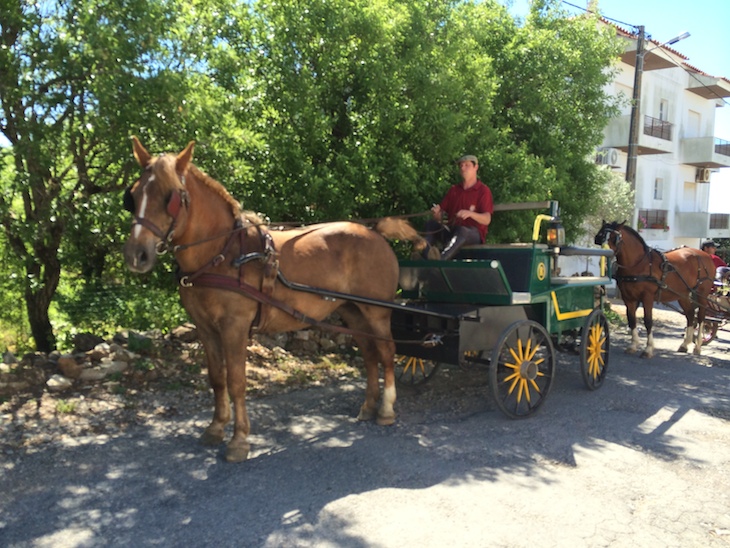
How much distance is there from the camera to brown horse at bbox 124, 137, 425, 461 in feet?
13.6

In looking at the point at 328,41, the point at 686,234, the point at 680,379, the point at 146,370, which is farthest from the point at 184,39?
the point at 686,234

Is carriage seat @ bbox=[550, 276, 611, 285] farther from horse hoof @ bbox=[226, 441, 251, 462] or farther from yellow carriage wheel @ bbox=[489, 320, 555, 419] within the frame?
horse hoof @ bbox=[226, 441, 251, 462]

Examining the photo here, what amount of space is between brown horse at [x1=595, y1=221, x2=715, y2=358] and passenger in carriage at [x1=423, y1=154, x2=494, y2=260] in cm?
386

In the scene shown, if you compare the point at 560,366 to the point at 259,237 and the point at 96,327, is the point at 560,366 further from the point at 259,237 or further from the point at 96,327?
the point at 96,327

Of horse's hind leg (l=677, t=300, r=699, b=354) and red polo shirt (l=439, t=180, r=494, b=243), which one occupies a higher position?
red polo shirt (l=439, t=180, r=494, b=243)

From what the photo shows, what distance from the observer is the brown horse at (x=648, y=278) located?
945 centimetres

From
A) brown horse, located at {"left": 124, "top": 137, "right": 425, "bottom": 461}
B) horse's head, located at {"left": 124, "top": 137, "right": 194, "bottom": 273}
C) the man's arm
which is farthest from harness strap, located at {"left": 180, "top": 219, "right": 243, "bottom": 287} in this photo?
the man's arm

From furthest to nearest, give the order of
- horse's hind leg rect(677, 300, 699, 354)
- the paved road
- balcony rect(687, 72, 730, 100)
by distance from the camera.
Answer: balcony rect(687, 72, 730, 100) → horse's hind leg rect(677, 300, 699, 354) → the paved road

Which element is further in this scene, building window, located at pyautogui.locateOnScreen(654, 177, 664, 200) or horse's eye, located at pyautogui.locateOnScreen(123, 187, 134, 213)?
building window, located at pyautogui.locateOnScreen(654, 177, 664, 200)

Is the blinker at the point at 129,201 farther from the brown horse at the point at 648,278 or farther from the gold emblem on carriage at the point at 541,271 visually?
the brown horse at the point at 648,278

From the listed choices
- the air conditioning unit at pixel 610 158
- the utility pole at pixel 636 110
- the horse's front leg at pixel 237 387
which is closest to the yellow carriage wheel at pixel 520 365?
the horse's front leg at pixel 237 387

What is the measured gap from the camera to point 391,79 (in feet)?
→ 24.4

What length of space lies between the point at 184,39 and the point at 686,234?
25938 millimetres

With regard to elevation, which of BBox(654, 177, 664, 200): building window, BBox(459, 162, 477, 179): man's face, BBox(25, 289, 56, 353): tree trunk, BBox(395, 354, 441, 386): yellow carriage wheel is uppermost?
BBox(654, 177, 664, 200): building window
